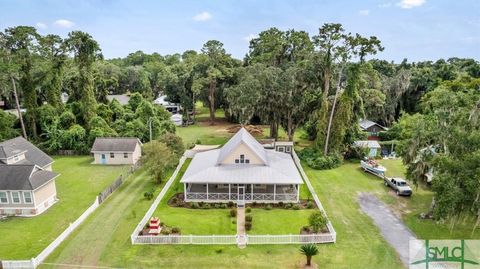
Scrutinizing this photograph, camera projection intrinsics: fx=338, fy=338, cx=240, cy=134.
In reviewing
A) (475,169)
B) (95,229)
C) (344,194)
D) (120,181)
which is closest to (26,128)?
(120,181)

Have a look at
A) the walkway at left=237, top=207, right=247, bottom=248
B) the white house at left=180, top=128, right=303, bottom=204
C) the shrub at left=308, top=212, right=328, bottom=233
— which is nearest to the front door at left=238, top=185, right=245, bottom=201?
the white house at left=180, top=128, right=303, bottom=204

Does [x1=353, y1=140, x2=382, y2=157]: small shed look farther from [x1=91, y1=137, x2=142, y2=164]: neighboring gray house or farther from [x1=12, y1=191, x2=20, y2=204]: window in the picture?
[x1=12, y1=191, x2=20, y2=204]: window

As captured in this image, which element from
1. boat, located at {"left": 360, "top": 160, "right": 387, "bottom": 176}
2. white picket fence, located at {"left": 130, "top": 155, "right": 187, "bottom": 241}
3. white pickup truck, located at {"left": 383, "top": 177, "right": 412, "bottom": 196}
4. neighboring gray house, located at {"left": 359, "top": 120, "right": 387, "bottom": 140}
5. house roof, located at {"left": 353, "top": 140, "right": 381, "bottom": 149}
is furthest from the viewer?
neighboring gray house, located at {"left": 359, "top": 120, "right": 387, "bottom": 140}

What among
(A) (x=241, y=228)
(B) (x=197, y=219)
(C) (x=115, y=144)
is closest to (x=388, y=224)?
(A) (x=241, y=228)

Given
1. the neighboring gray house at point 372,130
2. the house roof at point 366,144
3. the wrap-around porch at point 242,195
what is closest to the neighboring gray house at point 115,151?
the wrap-around porch at point 242,195

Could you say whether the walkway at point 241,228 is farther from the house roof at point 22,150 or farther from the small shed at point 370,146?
the small shed at point 370,146

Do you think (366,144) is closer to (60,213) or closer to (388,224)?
(388,224)

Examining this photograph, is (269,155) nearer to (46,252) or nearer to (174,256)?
(174,256)

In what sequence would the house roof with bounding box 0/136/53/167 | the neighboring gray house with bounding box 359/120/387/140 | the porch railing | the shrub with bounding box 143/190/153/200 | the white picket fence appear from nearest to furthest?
the white picket fence, the porch railing, the shrub with bounding box 143/190/153/200, the house roof with bounding box 0/136/53/167, the neighboring gray house with bounding box 359/120/387/140
